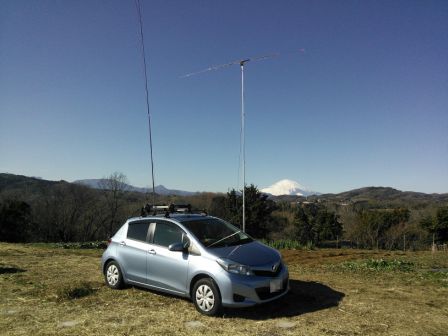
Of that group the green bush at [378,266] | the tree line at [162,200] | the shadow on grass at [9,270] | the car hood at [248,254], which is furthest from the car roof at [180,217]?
the tree line at [162,200]

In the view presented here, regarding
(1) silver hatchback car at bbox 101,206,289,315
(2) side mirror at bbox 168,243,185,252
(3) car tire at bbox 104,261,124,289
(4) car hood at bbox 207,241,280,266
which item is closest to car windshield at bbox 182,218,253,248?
(1) silver hatchback car at bbox 101,206,289,315

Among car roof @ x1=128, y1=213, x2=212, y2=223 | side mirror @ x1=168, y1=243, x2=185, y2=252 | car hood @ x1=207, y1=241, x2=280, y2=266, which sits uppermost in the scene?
car roof @ x1=128, y1=213, x2=212, y2=223

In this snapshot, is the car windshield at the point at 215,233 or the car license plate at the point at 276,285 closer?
the car license plate at the point at 276,285

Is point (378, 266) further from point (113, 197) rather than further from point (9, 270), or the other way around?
point (113, 197)

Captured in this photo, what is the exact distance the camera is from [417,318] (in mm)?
6312

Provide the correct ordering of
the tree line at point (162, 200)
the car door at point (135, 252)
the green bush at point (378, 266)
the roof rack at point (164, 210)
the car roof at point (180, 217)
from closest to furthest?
the car roof at point (180, 217)
the car door at point (135, 252)
the roof rack at point (164, 210)
the green bush at point (378, 266)
the tree line at point (162, 200)

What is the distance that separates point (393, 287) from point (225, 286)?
4490mm

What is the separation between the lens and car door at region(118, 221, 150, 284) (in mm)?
7895

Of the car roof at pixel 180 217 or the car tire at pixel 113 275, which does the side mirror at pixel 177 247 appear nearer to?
the car roof at pixel 180 217

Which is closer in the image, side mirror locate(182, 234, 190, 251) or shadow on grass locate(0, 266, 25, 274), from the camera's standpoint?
side mirror locate(182, 234, 190, 251)

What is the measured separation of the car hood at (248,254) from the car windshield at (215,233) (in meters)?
0.24

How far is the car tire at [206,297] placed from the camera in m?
6.38

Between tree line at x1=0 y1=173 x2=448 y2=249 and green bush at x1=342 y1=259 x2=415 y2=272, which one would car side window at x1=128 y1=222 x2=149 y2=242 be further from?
tree line at x1=0 y1=173 x2=448 y2=249

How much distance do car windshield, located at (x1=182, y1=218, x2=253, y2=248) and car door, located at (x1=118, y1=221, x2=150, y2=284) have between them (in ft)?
3.58
